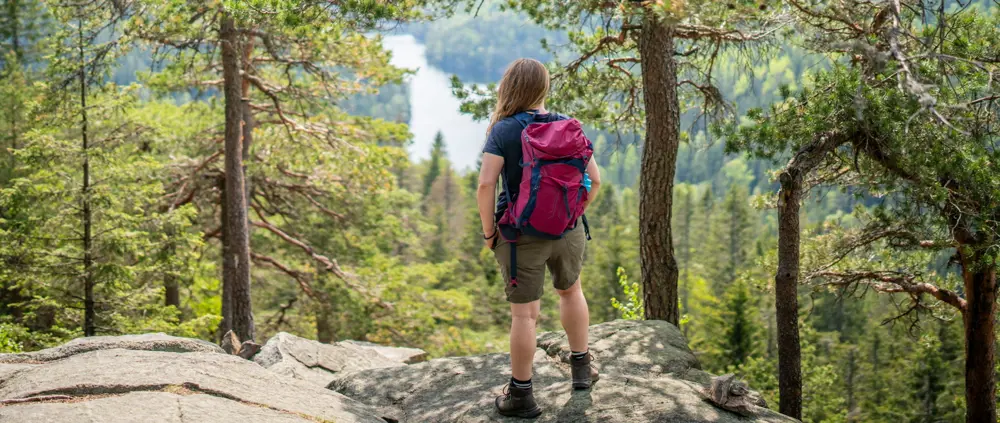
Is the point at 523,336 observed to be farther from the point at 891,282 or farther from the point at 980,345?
the point at 891,282

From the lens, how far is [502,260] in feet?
13.1

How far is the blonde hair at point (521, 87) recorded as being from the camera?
393cm

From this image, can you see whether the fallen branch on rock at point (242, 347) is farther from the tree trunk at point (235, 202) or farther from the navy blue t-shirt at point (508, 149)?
the navy blue t-shirt at point (508, 149)

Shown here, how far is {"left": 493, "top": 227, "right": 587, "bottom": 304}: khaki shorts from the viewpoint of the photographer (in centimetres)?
392

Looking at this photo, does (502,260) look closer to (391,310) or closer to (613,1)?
(613,1)

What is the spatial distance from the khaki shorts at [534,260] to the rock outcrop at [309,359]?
3.14 m

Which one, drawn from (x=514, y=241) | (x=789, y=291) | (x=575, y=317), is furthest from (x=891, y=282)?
(x=514, y=241)

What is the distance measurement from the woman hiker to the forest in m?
1.74

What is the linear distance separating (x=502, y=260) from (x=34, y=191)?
816cm

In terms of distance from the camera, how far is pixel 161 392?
11.7 ft

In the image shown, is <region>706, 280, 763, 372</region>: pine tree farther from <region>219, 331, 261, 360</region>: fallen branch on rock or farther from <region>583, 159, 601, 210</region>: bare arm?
<region>583, 159, 601, 210</region>: bare arm

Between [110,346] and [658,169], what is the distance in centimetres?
483

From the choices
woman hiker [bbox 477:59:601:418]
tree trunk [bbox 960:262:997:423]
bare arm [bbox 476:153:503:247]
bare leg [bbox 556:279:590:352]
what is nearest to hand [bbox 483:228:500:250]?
woman hiker [bbox 477:59:601:418]

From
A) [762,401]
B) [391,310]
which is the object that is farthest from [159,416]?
[391,310]
